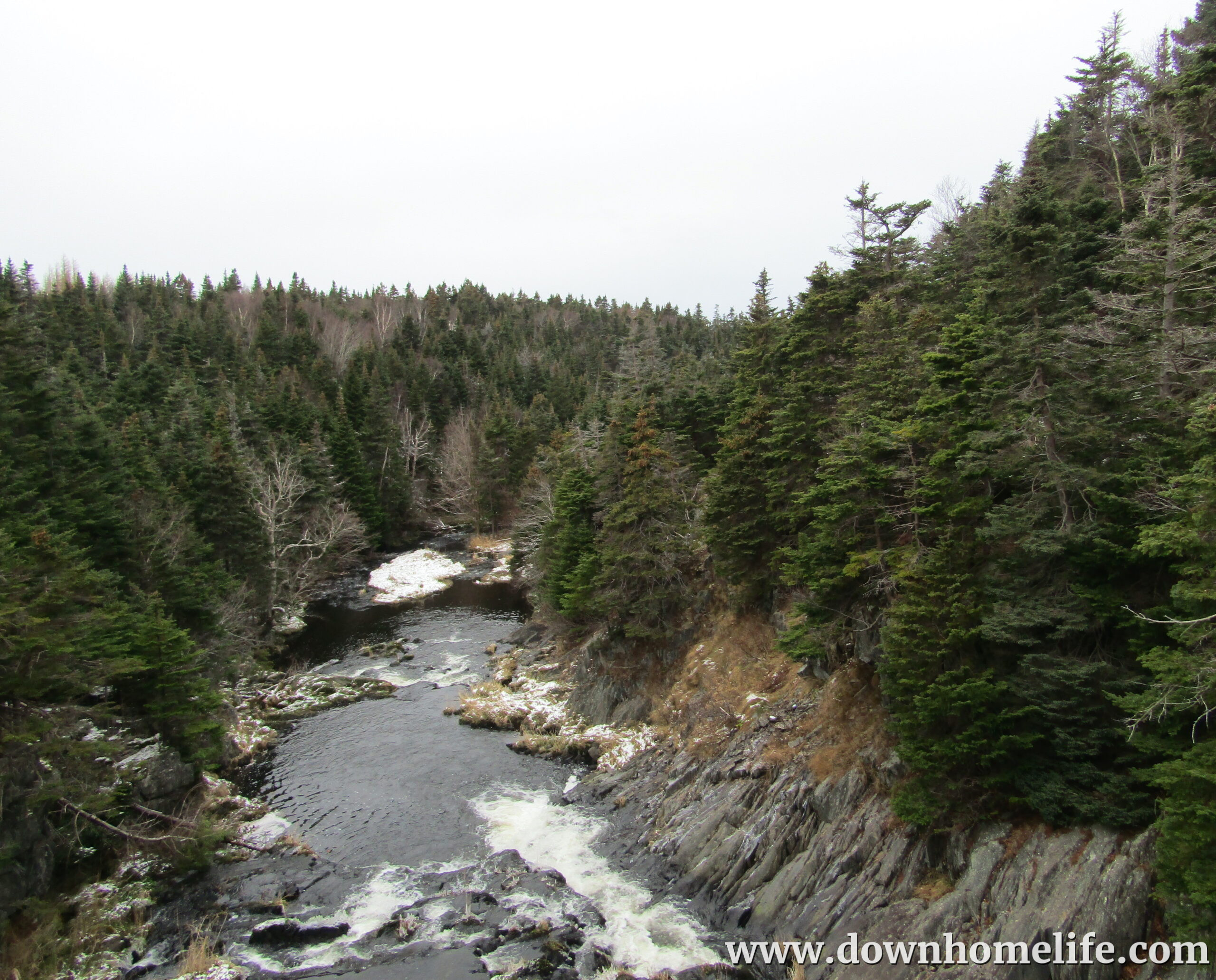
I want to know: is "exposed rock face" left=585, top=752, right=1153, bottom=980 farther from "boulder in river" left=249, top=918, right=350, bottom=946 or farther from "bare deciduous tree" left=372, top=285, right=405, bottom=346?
"bare deciduous tree" left=372, top=285, right=405, bottom=346

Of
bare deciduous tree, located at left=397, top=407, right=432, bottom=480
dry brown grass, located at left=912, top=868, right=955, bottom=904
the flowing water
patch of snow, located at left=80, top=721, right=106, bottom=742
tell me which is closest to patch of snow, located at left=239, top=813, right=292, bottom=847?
the flowing water

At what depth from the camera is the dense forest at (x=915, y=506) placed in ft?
46.9

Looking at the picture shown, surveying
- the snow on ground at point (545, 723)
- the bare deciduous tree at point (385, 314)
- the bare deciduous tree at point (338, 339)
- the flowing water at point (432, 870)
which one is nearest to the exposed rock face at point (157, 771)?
the flowing water at point (432, 870)

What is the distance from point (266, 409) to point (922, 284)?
192 ft

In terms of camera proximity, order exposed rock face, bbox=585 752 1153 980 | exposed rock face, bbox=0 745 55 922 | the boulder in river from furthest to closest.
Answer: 1. the boulder in river
2. exposed rock face, bbox=0 745 55 922
3. exposed rock face, bbox=585 752 1153 980

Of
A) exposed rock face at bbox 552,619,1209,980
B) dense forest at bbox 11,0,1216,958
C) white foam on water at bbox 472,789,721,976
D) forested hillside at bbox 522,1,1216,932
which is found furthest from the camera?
white foam on water at bbox 472,789,721,976

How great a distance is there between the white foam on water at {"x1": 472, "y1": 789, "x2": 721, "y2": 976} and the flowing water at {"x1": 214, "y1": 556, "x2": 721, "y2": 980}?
0.16 feet

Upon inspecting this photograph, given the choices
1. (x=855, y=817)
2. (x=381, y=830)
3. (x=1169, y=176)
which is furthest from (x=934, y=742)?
(x=381, y=830)

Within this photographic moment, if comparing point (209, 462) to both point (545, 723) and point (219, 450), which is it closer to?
point (219, 450)

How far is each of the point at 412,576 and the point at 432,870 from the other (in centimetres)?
4062

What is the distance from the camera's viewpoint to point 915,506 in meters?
20.3

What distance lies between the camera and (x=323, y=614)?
51312 mm

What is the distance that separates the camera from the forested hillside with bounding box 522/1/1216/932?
12531 mm

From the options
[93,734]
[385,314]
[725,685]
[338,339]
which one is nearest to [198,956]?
[93,734]
